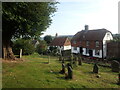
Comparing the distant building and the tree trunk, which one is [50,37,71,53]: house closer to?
the distant building

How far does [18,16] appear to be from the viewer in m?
11.3

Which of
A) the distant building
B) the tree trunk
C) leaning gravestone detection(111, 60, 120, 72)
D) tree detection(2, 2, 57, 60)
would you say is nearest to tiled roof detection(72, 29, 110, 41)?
the distant building

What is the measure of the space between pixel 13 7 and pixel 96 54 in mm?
31056

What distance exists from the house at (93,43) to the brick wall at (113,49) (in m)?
1.70

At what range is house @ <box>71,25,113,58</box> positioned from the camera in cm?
3472

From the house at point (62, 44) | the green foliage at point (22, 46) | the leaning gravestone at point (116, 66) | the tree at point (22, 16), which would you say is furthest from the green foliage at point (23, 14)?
the house at point (62, 44)

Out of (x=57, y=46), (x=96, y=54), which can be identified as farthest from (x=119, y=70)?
(x=57, y=46)

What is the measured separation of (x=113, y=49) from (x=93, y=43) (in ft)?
24.1

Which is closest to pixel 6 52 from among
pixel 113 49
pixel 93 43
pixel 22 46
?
A: pixel 22 46

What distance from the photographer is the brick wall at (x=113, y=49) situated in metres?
29.5

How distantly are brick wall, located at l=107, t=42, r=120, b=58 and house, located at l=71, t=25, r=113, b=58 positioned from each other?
5.59ft

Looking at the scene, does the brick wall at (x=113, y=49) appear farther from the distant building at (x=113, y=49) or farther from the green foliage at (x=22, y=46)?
the green foliage at (x=22, y=46)

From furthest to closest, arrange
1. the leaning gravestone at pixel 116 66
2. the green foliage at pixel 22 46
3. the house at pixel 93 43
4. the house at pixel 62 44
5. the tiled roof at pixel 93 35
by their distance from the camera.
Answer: the house at pixel 62 44
the tiled roof at pixel 93 35
the house at pixel 93 43
the green foliage at pixel 22 46
the leaning gravestone at pixel 116 66

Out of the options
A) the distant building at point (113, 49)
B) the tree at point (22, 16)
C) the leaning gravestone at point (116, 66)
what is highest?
the tree at point (22, 16)
